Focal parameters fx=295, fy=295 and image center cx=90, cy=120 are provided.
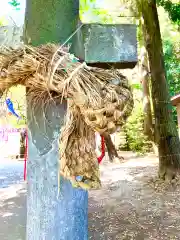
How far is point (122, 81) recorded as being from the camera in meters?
1.02

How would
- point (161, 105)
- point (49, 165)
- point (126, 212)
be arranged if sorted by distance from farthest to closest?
point (161, 105) < point (126, 212) < point (49, 165)

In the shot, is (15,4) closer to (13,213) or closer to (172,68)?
(13,213)

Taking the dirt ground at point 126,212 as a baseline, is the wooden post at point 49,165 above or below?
above

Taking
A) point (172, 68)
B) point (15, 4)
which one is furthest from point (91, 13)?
point (172, 68)

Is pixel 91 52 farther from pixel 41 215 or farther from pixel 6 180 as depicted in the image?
pixel 6 180

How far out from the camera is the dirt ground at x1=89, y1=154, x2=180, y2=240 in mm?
3861

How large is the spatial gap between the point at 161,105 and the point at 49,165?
5.33m

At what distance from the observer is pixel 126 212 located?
15.6 ft

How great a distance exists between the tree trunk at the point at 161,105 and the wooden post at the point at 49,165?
5.17 m

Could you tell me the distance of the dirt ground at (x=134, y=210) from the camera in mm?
3861

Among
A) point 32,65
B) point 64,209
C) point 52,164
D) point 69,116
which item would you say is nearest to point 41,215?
point 64,209

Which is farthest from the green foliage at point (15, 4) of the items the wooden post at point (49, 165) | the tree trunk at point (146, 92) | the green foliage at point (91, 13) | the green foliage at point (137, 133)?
the green foliage at point (137, 133)

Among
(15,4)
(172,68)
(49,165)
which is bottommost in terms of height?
(49,165)

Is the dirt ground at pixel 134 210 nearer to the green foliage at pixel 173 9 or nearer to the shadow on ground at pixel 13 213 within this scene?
the shadow on ground at pixel 13 213
